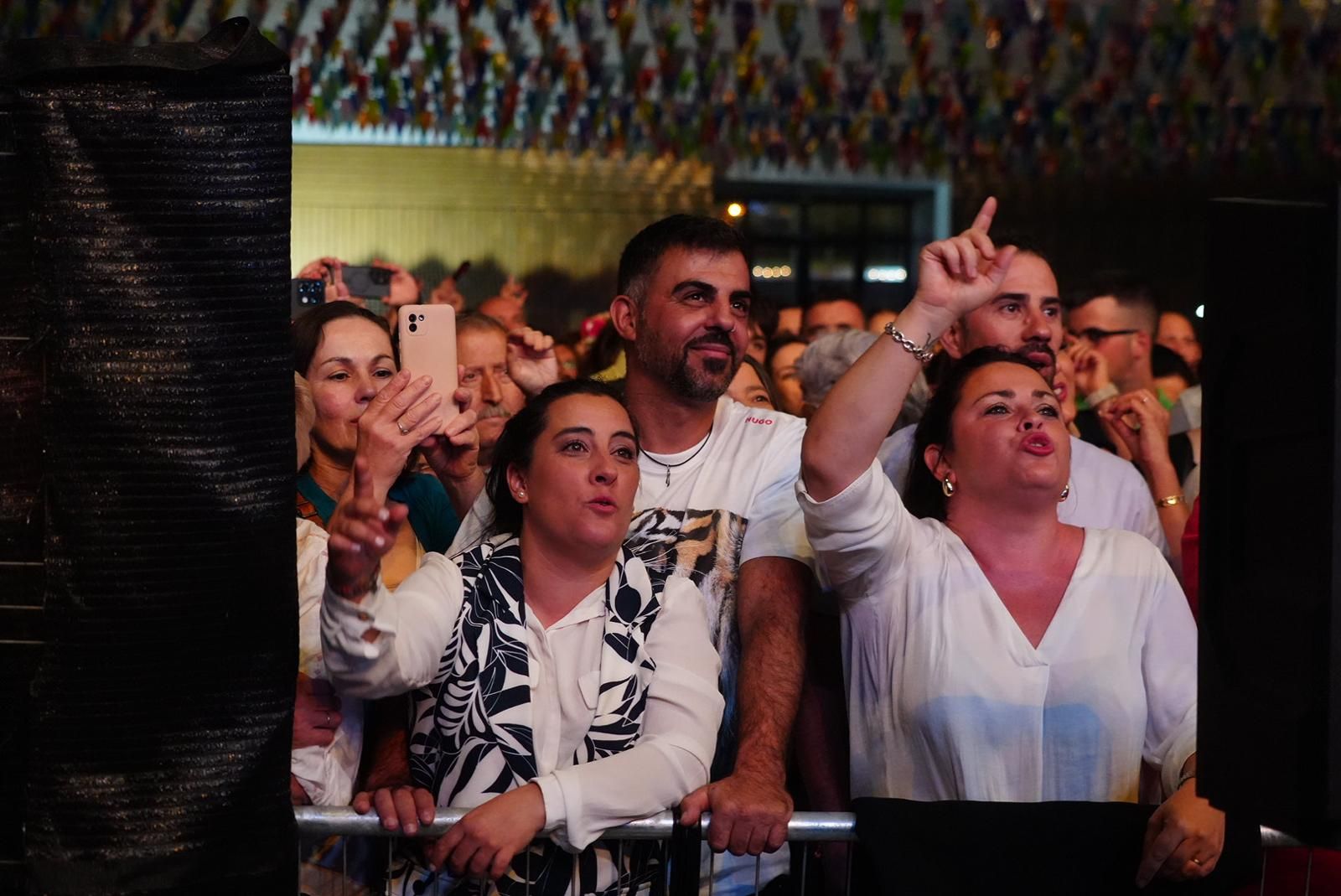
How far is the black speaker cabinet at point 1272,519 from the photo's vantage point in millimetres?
1791

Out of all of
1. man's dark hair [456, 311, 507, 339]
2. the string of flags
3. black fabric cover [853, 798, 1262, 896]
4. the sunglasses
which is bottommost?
black fabric cover [853, 798, 1262, 896]

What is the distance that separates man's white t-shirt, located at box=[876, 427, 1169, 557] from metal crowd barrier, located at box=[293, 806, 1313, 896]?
1.02 metres

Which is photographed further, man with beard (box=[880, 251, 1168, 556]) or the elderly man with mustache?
the elderly man with mustache

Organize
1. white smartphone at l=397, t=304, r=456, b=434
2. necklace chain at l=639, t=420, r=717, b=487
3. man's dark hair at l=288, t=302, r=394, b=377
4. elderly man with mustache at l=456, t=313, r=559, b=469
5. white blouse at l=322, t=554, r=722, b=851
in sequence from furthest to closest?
elderly man with mustache at l=456, t=313, r=559, b=469 → man's dark hair at l=288, t=302, r=394, b=377 → necklace chain at l=639, t=420, r=717, b=487 → white smartphone at l=397, t=304, r=456, b=434 → white blouse at l=322, t=554, r=722, b=851

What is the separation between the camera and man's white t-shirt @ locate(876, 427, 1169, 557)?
3.39 metres

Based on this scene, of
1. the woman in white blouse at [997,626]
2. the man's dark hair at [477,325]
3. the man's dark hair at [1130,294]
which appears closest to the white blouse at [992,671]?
the woman in white blouse at [997,626]

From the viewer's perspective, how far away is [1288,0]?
11.2 m

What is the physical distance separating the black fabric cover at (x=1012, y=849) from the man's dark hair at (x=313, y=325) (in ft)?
5.13

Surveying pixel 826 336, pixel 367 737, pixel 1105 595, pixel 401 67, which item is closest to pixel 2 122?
pixel 367 737

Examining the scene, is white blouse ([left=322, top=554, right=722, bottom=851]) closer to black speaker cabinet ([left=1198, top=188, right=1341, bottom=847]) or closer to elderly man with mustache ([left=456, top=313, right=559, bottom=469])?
black speaker cabinet ([left=1198, top=188, right=1341, bottom=847])

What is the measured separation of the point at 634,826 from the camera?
8.05 ft

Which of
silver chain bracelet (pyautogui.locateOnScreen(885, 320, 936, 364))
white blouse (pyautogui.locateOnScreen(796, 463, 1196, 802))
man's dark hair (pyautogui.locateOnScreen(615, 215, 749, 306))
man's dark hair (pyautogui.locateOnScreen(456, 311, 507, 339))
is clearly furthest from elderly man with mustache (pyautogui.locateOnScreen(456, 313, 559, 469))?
silver chain bracelet (pyautogui.locateOnScreen(885, 320, 936, 364))

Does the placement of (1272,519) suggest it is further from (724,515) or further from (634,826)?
(724,515)

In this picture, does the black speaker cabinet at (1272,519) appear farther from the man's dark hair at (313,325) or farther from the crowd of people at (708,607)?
the man's dark hair at (313,325)
